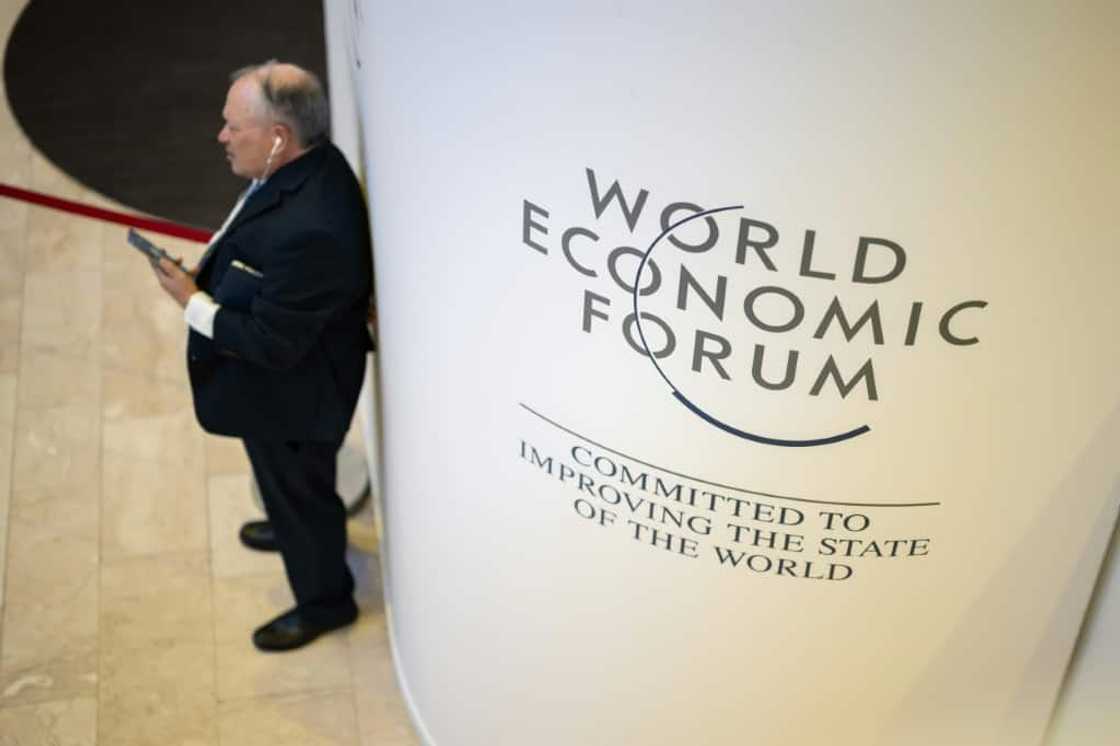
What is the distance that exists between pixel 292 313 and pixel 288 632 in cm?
128

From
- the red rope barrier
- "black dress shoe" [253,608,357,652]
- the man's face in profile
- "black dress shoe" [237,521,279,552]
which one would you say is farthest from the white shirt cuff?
"black dress shoe" [237,521,279,552]

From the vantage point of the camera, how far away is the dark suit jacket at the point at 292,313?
3258 millimetres

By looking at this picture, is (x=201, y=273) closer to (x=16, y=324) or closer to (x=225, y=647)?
(x=225, y=647)

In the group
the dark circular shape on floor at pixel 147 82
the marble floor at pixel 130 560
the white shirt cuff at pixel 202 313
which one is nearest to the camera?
the white shirt cuff at pixel 202 313

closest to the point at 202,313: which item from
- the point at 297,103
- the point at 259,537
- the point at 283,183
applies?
the point at 283,183

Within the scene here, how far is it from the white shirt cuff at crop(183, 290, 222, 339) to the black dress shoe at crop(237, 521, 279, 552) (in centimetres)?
122

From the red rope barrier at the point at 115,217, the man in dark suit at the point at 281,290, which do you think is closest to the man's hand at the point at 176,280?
the man in dark suit at the point at 281,290

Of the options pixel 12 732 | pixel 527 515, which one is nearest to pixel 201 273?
pixel 527 515

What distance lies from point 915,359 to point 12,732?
9.11ft

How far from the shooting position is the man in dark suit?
10.7ft

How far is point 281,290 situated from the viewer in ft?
10.8

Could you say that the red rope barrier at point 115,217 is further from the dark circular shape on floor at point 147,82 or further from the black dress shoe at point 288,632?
the black dress shoe at point 288,632

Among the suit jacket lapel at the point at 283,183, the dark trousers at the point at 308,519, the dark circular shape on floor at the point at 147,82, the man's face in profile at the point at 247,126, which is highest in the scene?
the man's face in profile at the point at 247,126

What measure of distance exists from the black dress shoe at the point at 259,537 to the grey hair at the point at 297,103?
5.24ft
